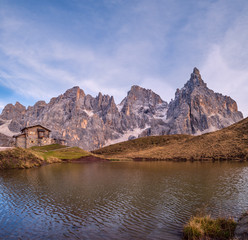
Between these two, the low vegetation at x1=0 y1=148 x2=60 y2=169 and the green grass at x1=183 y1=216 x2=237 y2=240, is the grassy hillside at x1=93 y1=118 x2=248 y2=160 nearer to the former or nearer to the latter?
the low vegetation at x1=0 y1=148 x2=60 y2=169

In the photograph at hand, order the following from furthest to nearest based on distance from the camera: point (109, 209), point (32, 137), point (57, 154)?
point (32, 137)
point (57, 154)
point (109, 209)

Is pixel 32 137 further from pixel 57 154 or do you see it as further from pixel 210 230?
pixel 210 230

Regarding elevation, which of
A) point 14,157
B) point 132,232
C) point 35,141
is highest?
point 35,141

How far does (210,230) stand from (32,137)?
8420cm

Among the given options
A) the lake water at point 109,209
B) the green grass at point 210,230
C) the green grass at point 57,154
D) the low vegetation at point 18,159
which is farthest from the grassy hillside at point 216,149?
the green grass at point 210,230

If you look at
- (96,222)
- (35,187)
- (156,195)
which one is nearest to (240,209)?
(156,195)

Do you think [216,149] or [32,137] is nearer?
[216,149]

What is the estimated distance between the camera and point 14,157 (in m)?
40.5

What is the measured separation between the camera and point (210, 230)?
9.54 metres

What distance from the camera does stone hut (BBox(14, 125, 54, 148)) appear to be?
258ft

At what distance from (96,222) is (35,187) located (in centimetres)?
1243

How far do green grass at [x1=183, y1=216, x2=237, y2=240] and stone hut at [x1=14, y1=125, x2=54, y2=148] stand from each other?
82.4 m

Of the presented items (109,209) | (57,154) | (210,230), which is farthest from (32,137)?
(210,230)

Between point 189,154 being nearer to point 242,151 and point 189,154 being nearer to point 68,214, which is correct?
point 242,151
